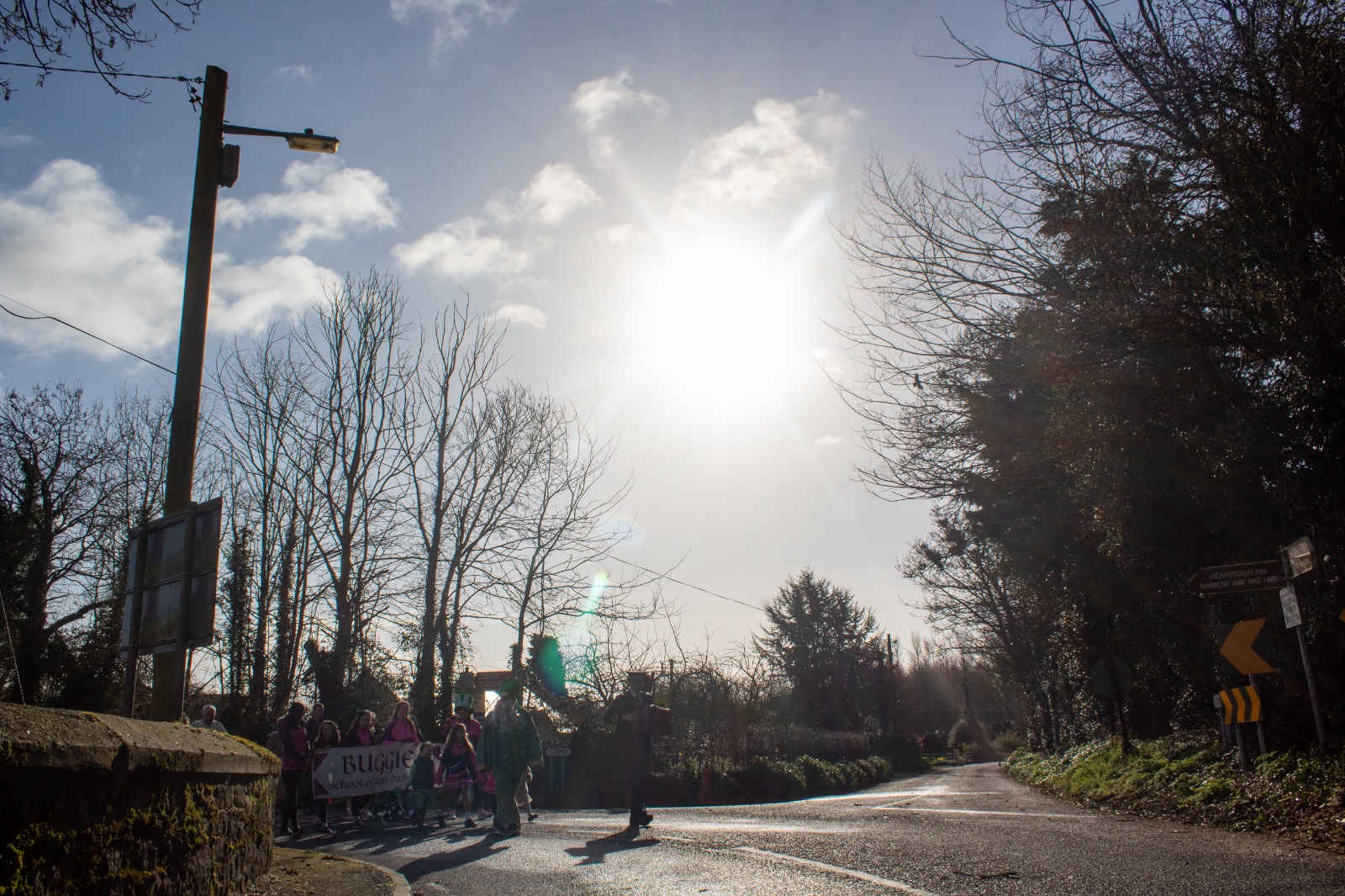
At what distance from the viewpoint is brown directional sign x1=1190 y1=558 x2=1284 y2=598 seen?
397 inches

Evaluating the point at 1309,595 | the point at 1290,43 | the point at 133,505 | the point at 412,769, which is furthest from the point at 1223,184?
the point at 133,505

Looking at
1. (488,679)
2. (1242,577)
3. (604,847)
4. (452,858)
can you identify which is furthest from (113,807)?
(488,679)

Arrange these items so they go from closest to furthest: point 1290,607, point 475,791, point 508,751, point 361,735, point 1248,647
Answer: point 1290,607, point 1248,647, point 508,751, point 475,791, point 361,735

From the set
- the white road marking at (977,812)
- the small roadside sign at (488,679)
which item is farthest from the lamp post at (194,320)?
the small roadside sign at (488,679)

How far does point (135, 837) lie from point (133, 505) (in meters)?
30.4

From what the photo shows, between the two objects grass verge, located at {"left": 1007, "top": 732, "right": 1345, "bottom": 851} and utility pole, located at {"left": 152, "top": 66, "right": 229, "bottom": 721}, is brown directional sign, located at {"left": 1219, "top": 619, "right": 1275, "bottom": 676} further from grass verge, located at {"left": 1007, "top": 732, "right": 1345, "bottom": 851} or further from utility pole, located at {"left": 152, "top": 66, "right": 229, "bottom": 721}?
utility pole, located at {"left": 152, "top": 66, "right": 229, "bottom": 721}

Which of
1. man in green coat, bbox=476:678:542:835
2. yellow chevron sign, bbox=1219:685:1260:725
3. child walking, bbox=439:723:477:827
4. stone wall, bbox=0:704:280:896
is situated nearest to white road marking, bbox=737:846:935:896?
man in green coat, bbox=476:678:542:835

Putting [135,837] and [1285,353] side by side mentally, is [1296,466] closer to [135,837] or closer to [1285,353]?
[1285,353]

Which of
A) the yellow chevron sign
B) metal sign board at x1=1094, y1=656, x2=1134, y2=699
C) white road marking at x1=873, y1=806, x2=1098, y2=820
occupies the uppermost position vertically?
metal sign board at x1=1094, y1=656, x2=1134, y2=699

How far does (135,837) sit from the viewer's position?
362 centimetres

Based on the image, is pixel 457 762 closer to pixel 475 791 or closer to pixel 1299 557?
pixel 475 791

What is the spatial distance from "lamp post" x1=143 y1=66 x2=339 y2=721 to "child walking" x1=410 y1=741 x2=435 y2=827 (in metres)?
7.43

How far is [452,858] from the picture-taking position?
810 cm

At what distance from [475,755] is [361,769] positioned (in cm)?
311
